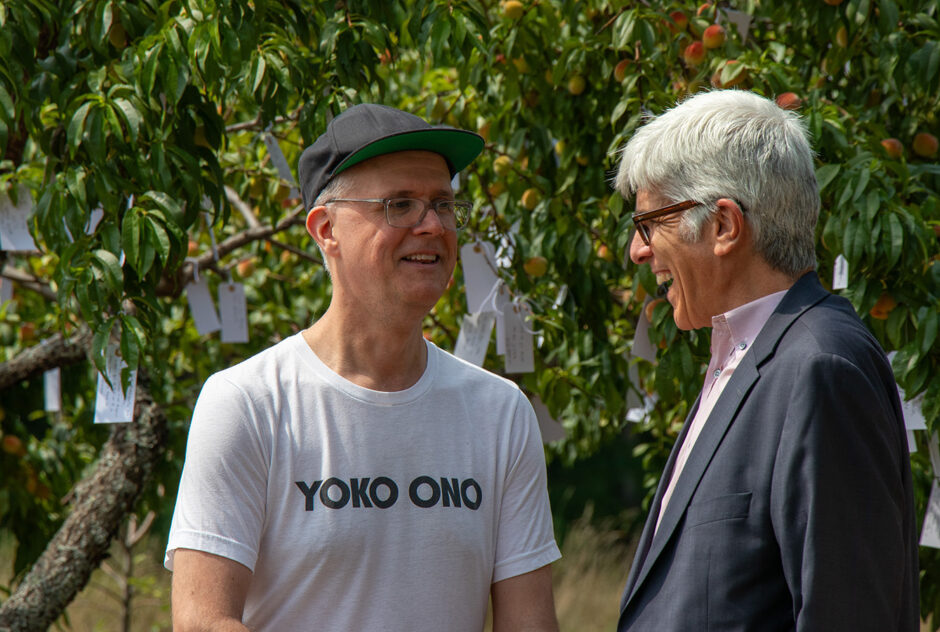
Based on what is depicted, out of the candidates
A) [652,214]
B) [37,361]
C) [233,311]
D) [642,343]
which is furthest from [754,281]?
[37,361]

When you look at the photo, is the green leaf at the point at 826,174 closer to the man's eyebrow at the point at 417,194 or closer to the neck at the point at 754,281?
the neck at the point at 754,281

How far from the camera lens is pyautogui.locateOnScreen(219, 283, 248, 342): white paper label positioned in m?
2.87

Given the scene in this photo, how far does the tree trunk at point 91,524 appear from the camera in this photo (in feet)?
9.37

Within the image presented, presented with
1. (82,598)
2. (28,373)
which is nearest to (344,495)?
(28,373)

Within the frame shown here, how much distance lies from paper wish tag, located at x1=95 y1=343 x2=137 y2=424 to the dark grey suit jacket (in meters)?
1.31

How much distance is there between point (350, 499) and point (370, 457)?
2.6 inches

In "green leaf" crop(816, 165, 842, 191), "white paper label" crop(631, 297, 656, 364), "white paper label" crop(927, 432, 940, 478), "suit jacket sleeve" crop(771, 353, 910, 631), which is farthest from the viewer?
"white paper label" crop(631, 297, 656, 364)

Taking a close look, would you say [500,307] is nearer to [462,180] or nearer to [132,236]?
[462,180]

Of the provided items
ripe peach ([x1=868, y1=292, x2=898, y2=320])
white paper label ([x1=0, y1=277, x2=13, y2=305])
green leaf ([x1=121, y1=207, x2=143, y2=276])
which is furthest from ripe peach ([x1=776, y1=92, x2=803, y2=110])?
white paper label ([x1=0, y1=277, x2=13, y2=305])

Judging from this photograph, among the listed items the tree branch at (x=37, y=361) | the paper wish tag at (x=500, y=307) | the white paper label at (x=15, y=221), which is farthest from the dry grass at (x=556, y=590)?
the paper wish tag at (x=500, y=307)

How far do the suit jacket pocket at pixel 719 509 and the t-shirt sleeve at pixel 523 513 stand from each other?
29 cm

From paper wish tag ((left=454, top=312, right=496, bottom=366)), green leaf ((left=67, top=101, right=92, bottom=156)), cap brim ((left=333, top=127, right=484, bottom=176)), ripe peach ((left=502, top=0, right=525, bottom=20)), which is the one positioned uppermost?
ripe peach ((left=502, top=0, right=525, bottom=20))

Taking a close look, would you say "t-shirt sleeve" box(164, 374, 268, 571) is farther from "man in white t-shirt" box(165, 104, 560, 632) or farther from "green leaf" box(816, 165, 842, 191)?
"green leaf" box(816, 165, 842, 191)

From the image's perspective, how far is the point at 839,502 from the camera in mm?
1120
